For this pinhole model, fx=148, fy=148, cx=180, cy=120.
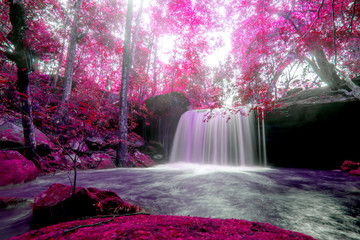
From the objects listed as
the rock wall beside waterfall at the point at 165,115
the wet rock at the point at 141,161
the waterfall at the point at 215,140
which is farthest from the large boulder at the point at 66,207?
the rock wall beside waterfall at the point at 165,115

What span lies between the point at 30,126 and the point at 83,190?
455cm

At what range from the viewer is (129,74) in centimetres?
1031

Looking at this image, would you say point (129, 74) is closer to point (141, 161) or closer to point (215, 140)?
point (141, 161)

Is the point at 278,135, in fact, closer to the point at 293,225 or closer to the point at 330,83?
the point at 330,83

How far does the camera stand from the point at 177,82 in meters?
21.6

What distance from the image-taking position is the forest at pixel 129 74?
3.77m

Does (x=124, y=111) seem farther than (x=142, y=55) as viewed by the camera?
No

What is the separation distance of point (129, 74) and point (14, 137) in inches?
266

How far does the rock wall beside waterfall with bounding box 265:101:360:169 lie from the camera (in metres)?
8.41

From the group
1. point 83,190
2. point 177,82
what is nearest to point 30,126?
point 83,190

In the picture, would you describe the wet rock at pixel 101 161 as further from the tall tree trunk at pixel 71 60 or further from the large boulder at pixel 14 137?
the tall tree trunk at pixel 71 60

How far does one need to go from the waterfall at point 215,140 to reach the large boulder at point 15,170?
914 centimetres

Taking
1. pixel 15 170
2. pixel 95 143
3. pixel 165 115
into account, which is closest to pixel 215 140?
pixel 165 115

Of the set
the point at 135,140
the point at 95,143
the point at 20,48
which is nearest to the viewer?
the point at 20,48
